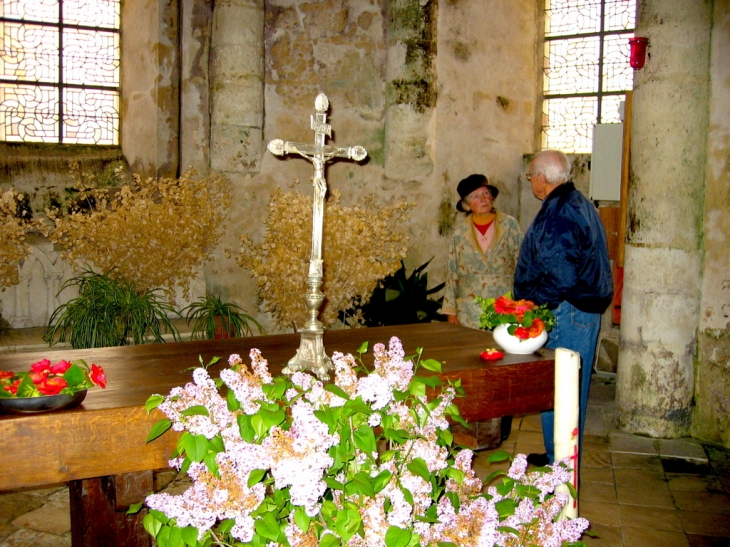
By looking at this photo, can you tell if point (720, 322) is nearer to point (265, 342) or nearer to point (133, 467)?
point (265, 342)

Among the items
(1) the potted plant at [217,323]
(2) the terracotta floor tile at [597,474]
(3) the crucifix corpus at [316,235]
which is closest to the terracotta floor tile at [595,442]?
(2) the terracotta floor tile at [597,474]

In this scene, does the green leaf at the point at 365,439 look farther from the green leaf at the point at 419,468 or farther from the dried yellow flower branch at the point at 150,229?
the dried yellow flower branch at the point at 150,229

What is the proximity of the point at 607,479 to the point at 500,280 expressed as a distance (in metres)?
1.44

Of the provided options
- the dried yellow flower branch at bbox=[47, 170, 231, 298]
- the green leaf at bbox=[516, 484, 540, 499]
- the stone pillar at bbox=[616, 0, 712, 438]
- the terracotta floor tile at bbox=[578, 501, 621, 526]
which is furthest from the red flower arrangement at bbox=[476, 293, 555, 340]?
the dried yellow flower branch at bbox=[47, 170, 231, 298]

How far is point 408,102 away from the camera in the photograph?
7.14m

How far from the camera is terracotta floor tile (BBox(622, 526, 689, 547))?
3551 mm

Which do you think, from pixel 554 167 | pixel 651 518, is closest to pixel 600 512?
pixel 651 518

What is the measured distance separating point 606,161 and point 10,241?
15.3 ft

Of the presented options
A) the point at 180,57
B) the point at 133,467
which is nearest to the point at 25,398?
the point at 133,467

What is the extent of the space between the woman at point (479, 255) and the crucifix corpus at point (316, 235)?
8.36 ft

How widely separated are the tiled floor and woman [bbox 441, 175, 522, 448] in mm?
939

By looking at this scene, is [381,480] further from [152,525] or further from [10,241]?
[10,241]

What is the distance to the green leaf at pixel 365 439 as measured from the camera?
56.1 inches

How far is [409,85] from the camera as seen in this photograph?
7.15 m
